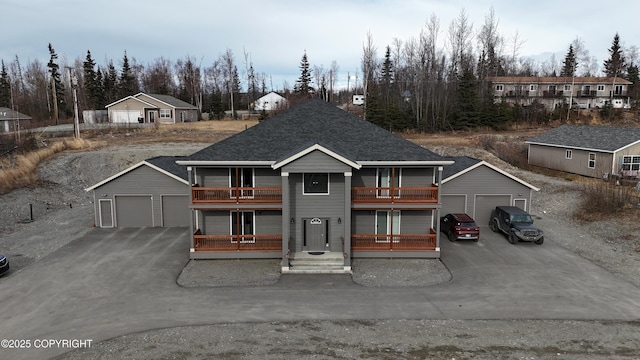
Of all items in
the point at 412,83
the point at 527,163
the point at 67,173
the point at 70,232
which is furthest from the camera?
the point at 412,83

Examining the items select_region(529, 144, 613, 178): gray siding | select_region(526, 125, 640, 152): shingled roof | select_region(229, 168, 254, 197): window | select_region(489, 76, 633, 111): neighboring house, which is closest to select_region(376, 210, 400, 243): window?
select_region(229, 168, 254, 197): window

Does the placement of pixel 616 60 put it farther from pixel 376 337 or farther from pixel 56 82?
pixel 56 82

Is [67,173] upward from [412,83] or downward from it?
downward

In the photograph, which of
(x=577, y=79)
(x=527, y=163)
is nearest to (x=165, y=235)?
(x=527, y=163)

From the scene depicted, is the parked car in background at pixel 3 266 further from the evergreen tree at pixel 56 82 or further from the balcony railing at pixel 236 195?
the evergreen tree at pixel 56 82

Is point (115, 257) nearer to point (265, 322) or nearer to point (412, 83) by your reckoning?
point (265, 322)

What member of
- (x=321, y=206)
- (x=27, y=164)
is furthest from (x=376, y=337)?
(x=27, y=164)
